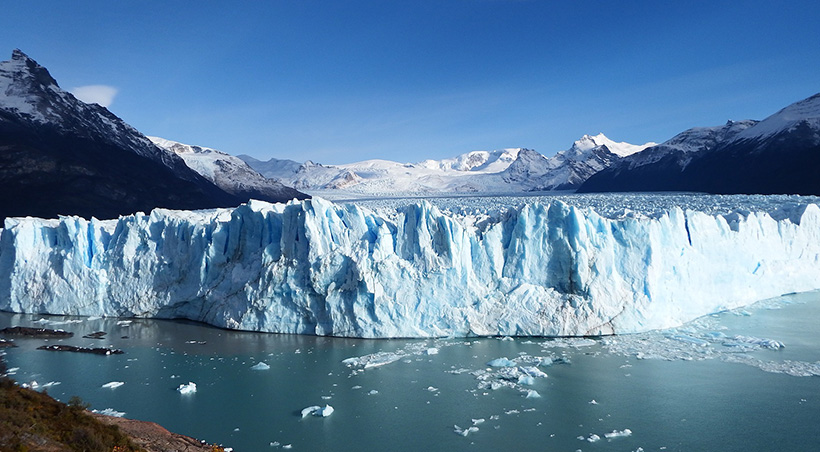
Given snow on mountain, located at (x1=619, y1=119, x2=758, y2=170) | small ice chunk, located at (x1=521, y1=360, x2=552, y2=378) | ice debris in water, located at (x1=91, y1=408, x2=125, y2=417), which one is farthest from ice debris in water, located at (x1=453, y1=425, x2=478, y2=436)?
snow on mountain, located at (x1=619, y1=119, x2=758, y2=170)

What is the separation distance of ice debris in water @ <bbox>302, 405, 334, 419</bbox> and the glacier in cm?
368

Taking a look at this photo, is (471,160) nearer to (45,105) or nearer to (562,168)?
(562,168)

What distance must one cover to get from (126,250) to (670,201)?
52.3 feet

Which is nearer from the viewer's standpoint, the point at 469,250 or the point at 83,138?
the point at 469,250

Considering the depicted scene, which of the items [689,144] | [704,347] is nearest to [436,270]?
[704,347]

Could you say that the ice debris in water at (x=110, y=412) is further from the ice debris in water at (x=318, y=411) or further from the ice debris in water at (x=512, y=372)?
the ice debris in water at (x=512, y=372)

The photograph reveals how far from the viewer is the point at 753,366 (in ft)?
29.0

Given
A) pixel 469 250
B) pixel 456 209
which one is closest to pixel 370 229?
pixel 469 250

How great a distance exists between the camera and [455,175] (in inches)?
2564

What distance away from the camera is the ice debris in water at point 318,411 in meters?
7.47

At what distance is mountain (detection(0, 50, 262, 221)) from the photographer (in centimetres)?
2781

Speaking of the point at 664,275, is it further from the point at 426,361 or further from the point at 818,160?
the point at 818,160

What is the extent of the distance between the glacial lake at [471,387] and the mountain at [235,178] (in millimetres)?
36647

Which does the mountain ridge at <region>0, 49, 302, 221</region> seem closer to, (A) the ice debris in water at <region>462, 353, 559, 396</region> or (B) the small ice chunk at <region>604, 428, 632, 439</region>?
(A) the ice debris in water at <region>462, 353, 559, 396</region>
